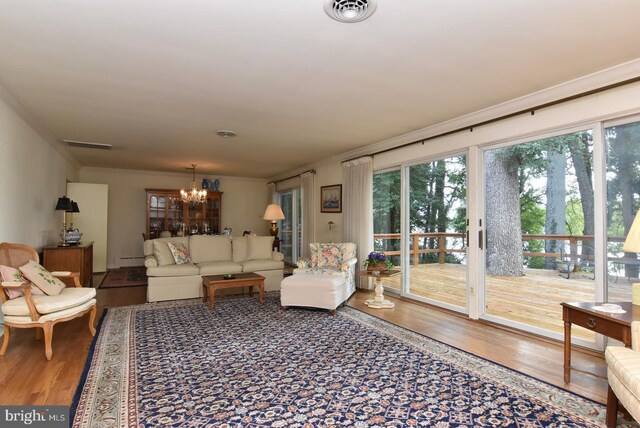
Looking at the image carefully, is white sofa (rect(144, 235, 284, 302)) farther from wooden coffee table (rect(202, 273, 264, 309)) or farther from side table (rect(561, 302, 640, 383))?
side table (rect(561, 302, 640, 383))

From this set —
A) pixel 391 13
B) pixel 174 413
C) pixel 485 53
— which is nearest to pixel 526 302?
pixel 485 53

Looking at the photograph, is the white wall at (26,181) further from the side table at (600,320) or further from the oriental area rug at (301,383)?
the side table at (600,320)

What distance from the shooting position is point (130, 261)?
8.64m

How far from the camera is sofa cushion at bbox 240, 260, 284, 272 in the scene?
5.71m

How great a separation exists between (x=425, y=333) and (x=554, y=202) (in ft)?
6.10

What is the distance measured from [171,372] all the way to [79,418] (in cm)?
69

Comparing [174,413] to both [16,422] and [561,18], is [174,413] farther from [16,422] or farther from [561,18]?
[561,18]

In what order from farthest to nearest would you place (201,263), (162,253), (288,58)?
(201,263) < (162,253) < (288,58)

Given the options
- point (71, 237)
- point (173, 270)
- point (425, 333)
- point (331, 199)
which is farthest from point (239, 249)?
point (425, 333)

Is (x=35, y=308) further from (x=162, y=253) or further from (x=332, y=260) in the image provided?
(x=332, y=260)

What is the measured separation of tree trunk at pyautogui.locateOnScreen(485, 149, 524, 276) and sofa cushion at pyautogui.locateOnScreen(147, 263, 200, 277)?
4.06 m

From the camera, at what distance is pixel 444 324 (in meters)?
3.93

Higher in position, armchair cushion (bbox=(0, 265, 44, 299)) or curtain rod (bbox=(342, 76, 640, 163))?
curtain rod (bbox=(342, 76, 640, 163))

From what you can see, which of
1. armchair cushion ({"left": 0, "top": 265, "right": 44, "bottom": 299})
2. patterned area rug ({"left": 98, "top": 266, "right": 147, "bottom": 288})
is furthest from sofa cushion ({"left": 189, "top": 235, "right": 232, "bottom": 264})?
armchair cushion ({"left": 0, "top": 265, "right": 44, "bottom": 299})
